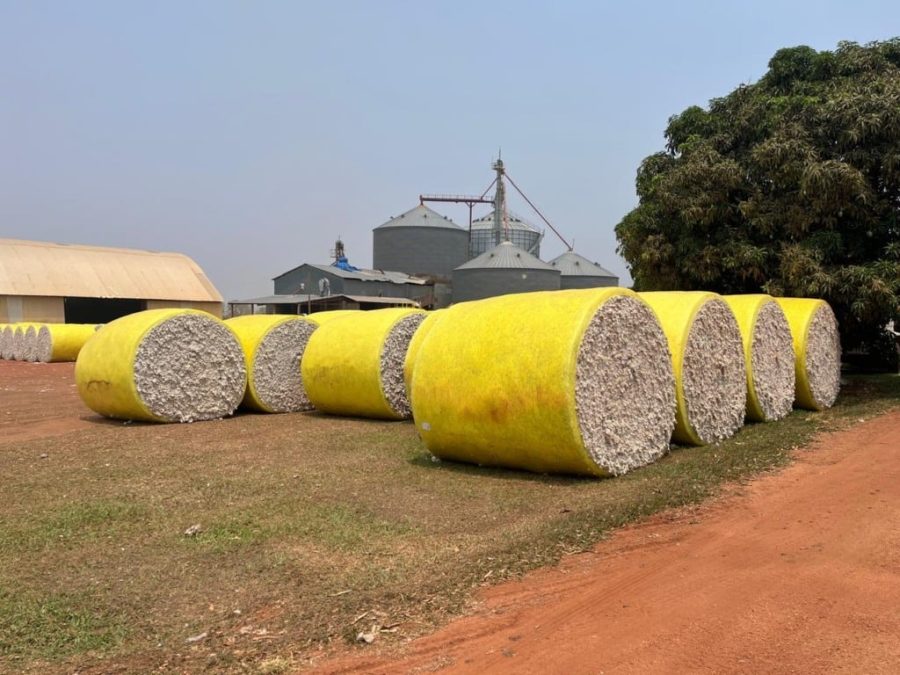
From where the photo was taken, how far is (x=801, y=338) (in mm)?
11523

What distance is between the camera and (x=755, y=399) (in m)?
10.2

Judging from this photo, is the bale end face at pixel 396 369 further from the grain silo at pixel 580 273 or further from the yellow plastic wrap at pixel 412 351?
the grain silo at pixel 580 273

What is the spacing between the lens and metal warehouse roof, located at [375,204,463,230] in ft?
196

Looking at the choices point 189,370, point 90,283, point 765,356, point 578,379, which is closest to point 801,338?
point 765,356

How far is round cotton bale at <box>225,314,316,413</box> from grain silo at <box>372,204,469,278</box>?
4506cm

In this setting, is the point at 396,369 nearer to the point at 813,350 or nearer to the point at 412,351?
the point at 412,351

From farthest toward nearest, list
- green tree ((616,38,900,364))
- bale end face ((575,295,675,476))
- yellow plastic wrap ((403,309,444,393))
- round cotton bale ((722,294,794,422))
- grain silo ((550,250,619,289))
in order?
grain silo ((550,250,619,289)) → green tree ((616,38,900,364)) → yellow plastic wrap ((403,309,444,393)) → round cotton bale ((722,294,794,422)) → bale end face ((575,295,675,476))

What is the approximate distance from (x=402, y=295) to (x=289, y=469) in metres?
45.1

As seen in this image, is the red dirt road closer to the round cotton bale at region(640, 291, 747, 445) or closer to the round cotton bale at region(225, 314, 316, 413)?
the round cotton bale at region(640, 291, 747, 445)

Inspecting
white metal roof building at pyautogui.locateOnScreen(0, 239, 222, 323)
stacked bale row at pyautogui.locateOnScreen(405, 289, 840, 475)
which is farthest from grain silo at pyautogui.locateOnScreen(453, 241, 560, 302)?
stacked bale row at pyautogui.locateOnScreen(405, 289, 840, 475)

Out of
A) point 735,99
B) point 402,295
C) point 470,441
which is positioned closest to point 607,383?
point 470,441

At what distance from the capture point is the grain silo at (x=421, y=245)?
59000 millimetres

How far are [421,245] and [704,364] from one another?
50.8 m

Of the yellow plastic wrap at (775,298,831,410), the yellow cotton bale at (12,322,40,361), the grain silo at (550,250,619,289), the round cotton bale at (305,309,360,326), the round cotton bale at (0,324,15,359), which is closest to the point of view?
the yellow plastic wrap at (775,298,831,410)
